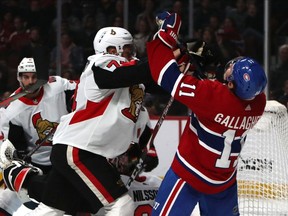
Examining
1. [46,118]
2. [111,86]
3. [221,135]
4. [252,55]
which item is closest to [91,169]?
[111,86]

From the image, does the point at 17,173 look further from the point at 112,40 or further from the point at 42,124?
the point at 112,40

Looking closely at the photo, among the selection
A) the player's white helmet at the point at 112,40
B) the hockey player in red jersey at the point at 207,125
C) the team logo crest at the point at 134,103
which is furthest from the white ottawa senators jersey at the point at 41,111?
the hockey player in red jersey at the point at 207,125

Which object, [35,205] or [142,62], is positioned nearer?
[142,62]

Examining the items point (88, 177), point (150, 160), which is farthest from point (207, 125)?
point (150, 160)

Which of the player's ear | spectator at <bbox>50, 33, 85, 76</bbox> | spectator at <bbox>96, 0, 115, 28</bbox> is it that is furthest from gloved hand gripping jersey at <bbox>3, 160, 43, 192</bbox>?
spectator at <bbox>96, 0, 115, 28</bbox>

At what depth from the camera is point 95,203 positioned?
3.70m

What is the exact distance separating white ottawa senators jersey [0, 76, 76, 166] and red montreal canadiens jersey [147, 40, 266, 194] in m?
1.21

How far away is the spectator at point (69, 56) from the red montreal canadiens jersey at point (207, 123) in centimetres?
327

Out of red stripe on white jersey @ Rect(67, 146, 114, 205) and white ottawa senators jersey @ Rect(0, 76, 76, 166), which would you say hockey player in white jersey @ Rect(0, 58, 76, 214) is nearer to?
white ottawa senators jersey @ Rect(0, 76, 76, 166)

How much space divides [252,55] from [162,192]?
3238 millimetres

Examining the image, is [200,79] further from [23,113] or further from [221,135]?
[23,113]

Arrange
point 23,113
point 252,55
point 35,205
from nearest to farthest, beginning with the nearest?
point 35,205, point 23,113, point 252,55

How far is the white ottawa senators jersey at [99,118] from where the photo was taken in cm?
368

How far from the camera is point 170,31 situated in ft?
11.2
